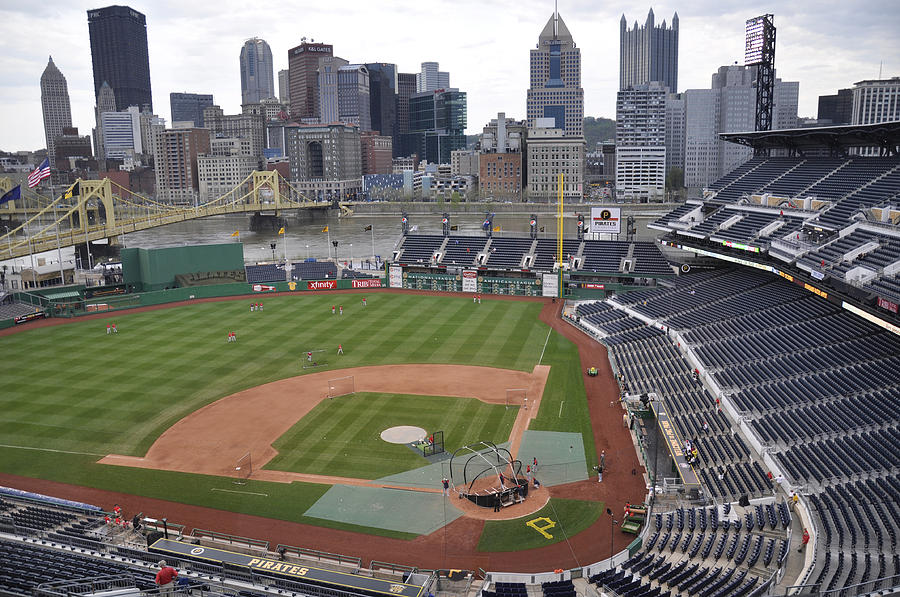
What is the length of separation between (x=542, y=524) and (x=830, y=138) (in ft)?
148

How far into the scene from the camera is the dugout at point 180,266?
233 feet

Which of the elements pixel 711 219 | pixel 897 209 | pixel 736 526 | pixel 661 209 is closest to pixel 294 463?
pixel 736 526

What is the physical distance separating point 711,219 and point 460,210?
379ft

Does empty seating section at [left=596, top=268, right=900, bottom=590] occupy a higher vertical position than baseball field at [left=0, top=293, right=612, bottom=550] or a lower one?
higher

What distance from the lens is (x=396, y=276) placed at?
7400cm

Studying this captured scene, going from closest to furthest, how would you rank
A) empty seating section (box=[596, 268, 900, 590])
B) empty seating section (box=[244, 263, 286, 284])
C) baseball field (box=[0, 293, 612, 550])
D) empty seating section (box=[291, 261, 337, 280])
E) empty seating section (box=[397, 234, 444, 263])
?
empty seating section (box=[596, 268, 900, 590]) → baseball field (box=[0, 293, 612, 550]) → empty seating section (box=[397, 234, 444, 263]) → empty seating section (box=[244, 263, 286, 284]) → empty seating section (box=[291, 261, 337, 280])

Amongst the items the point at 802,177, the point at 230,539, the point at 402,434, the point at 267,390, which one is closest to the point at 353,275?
the point at 267,390

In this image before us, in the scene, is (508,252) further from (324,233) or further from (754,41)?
(324,233)

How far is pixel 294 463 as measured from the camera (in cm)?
3141

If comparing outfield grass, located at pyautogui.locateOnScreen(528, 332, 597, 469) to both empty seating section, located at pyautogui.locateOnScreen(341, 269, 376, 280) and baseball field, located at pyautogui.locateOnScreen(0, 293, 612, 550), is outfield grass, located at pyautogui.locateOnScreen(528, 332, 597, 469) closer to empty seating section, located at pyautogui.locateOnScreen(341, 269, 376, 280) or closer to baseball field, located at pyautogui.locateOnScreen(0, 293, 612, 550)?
baseball field, located at pyautogui.locateOnScreen(0, 293, 612, 550)

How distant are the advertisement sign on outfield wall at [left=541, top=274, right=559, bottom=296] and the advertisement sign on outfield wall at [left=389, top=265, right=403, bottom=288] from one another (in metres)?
16.0

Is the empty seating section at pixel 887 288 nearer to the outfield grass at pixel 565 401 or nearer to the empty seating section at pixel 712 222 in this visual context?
the outfield grass at pixel 565 401

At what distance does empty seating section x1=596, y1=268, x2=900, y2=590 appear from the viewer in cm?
2147

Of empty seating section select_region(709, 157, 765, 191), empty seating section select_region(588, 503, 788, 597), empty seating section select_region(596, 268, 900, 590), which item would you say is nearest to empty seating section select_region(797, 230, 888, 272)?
empty seating section select_region(596, 268, 900, 590)
